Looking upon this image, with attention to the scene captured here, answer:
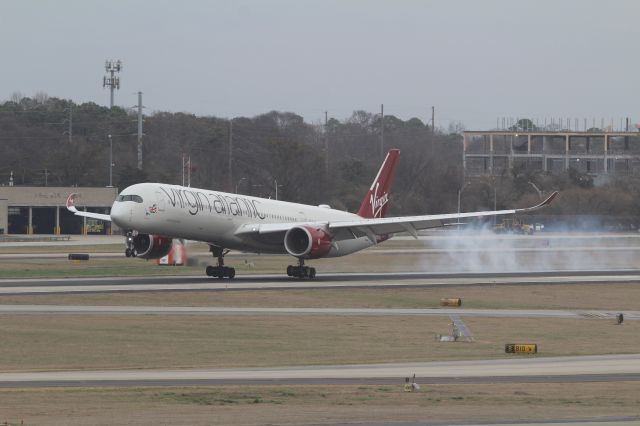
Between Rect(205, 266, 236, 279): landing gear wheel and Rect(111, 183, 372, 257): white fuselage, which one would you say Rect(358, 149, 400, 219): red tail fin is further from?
Rect(205, 266, 236, 279): landing gear wheel

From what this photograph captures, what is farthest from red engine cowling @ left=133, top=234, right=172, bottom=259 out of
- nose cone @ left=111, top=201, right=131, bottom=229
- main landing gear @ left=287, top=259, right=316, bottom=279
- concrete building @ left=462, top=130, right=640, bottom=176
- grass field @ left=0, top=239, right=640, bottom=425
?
concrete building @ left=462, top=130, right=640, bottom=176

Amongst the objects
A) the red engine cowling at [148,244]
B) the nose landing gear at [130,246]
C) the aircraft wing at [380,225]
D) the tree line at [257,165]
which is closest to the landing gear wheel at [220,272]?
the aircraft wing at [380,225]

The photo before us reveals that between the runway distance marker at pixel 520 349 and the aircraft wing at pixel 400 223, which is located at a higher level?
the aircraft wing at pixel 400 223

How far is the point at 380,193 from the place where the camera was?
72.9 meters

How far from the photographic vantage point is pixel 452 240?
4136 inches

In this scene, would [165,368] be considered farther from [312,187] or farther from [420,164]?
[420,164]

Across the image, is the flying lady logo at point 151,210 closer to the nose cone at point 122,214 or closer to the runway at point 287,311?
the nose cone at point 122,214

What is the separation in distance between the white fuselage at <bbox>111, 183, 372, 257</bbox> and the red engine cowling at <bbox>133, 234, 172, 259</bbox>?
225 cm

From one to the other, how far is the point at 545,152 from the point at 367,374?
153448mm

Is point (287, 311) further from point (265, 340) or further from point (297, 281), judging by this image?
point (297, 281)

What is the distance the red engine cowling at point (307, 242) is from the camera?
61281 mm

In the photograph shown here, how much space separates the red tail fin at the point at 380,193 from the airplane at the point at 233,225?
513cm

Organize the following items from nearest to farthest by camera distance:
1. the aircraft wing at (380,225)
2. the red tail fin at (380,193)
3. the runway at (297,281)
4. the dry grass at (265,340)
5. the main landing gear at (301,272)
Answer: the dry grass at (265,340)
the runway at (297,281)
the aircraft wing at (380,225)
the main landing gear at (301,272)
the red tail fin at (380,193)

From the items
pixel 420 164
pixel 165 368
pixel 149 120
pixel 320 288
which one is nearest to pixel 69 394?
pixel 165 368
